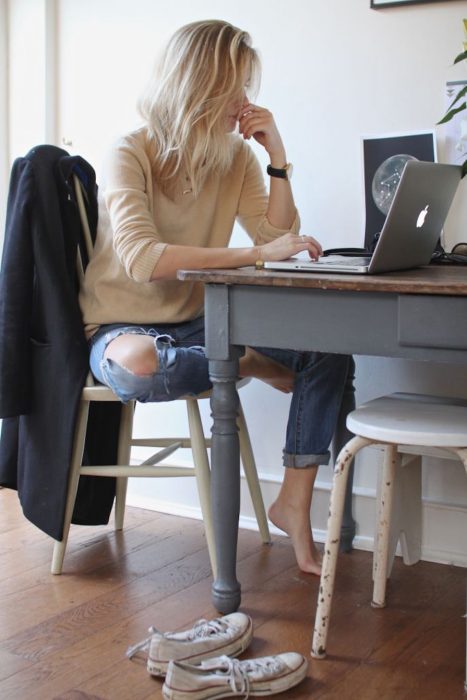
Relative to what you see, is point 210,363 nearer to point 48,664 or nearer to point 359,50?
point 48,664

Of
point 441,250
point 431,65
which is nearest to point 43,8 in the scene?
point 431,65

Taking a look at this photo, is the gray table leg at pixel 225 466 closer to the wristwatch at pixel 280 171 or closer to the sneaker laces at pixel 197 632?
the sneaker laces at pixel 197 632

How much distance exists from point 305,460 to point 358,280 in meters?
0.65

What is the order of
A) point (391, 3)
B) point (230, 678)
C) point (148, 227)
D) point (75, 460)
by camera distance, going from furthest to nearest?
1. point (391, 3)
2. point (75, 460)
3. point (148, 227)
4. point (230, 678)

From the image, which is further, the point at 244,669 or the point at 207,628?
the point at 207,628

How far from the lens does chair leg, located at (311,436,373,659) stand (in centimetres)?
169

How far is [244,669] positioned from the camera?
1.64 m

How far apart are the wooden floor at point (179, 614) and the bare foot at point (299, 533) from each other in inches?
1.6

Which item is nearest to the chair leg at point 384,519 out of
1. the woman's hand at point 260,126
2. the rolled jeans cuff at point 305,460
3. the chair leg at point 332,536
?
the rolled jeans cuff at point 305,460

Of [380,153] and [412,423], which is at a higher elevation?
[380,153]

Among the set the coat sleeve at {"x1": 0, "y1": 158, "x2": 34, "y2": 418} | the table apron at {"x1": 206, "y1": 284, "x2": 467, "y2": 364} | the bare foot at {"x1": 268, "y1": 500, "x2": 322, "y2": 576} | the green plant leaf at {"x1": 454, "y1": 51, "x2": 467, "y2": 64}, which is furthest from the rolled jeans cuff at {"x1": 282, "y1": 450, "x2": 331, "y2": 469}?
the green plant leaf at {"x1": 454, "y1": 51, "x2": 467, "y2": 64}

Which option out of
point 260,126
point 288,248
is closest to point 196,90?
point 260,126

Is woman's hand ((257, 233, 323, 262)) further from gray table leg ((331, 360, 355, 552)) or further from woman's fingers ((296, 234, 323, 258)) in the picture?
gray table leg ((331, 360, 355, 552))

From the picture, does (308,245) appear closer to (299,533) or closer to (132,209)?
(132,209)
